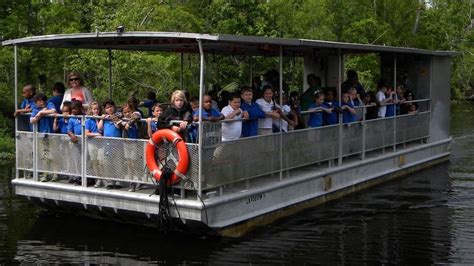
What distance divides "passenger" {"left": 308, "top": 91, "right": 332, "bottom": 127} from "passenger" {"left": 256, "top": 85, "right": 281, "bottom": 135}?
1708mm

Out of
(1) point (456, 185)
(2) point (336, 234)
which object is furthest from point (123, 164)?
(1) point (456, 185)

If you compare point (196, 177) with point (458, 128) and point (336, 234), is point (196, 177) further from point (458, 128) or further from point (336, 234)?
point (458, 128)

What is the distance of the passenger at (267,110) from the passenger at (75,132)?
3.01 meters

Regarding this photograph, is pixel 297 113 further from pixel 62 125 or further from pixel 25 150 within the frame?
pixel 25 150

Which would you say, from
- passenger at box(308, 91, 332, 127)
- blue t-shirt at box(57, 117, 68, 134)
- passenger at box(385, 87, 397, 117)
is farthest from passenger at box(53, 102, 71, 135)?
passenger at box(385, 87, 397, 117)

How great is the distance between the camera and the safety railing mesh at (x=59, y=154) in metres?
11.4

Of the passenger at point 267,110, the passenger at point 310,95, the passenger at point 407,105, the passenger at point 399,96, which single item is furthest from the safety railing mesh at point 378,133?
the passenger at point 267,110

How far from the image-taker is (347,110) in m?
14.4

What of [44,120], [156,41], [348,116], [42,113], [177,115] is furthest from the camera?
[348,116]

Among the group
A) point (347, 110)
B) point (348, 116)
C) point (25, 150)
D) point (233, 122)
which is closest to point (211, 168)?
point (233, 122)

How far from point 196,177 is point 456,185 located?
826 cm

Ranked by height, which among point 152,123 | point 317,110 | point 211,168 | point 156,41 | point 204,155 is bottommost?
point 211,168

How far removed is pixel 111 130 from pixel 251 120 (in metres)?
2.26

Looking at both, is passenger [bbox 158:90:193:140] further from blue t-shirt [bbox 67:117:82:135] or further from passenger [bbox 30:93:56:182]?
passenger [bbox 30:93:56:182]
